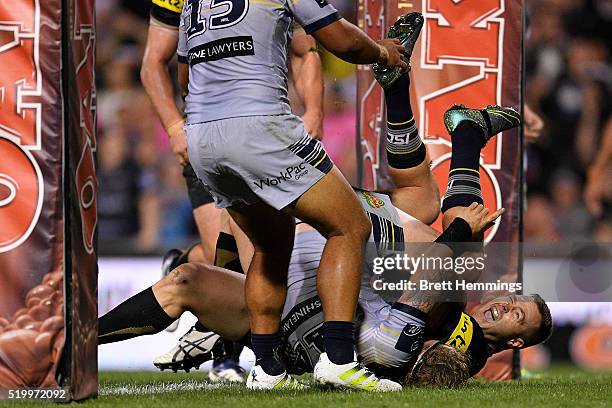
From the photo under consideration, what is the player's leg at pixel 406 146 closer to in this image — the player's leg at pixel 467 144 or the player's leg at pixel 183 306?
the player's leg at pixel 467 144

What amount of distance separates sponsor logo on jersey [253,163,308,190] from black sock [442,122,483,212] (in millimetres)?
1091

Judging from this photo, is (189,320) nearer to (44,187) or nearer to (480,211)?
(480,211)

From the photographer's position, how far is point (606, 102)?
37.2ft

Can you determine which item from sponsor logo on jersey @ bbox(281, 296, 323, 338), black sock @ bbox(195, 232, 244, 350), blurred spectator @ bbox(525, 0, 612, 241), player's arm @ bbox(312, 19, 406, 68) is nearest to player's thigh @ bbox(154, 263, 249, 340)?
sponsor logo on jersey @ bbox(281, 296, 323, 338)

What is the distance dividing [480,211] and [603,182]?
6.40 meters

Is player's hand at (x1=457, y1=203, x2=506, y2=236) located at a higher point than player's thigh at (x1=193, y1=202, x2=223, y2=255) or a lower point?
higher

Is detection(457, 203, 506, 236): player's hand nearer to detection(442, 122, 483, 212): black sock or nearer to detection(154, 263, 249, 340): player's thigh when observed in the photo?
detection(442, 122, 483, 212): black sock

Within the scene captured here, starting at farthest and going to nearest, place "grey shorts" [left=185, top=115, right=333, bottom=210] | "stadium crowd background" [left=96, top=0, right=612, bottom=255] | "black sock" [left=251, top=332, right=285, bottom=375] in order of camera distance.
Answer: "stadium crowd background" [left=96, top=0, right=612, bottom=255] < "black sock" [left=251, top=332, right=285, bottom=375] < "grey shorts" [left=185, top=115, right=333, bottom=210]

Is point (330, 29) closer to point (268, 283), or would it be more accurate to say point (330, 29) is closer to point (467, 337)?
point (268, 283)

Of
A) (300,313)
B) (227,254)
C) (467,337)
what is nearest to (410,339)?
(467,337)

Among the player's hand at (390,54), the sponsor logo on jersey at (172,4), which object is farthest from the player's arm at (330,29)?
the sponsor logo on jersey at (172,4)

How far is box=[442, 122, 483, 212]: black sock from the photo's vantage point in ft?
17.0

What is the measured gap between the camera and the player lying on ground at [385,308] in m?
4.77

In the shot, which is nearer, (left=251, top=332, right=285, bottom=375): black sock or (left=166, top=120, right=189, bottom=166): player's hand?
(left=251, top=332, right=285, bottom=375): black sock
